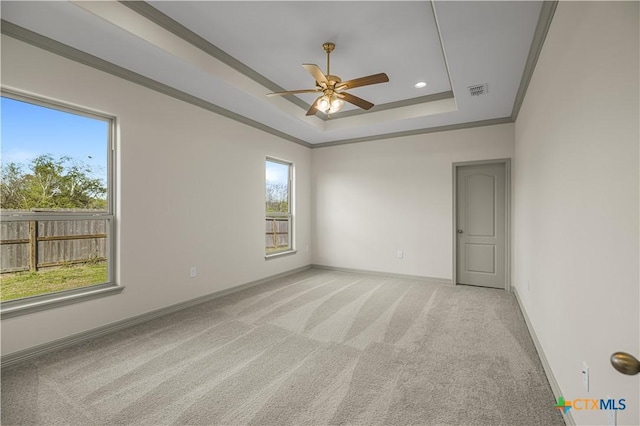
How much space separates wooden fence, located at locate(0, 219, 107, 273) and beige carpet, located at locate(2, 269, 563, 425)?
2.59ft

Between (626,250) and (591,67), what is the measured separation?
890mm

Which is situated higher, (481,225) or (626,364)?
(481,225)

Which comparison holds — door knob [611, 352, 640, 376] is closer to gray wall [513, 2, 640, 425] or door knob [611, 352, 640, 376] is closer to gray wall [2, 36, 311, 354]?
gray wall [513, 2, 640, 425]

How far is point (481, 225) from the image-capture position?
476 centimetres

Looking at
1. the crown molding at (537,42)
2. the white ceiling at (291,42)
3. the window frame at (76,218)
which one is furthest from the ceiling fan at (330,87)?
the window frame at (76,218)

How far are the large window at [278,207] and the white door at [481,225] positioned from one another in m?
3.02

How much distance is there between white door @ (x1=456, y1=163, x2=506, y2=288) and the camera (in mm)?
4621

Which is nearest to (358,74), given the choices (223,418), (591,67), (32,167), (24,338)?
(591,67)

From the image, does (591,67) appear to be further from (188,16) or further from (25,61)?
(25,61)

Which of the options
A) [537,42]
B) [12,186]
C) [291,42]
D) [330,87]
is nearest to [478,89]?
[537,42]

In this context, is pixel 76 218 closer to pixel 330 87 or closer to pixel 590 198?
pixel 330 87

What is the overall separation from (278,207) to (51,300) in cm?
341

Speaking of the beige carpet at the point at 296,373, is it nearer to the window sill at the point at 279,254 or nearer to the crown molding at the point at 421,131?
the window sill at the point at 279,254

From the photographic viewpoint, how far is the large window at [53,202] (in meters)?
2.42
